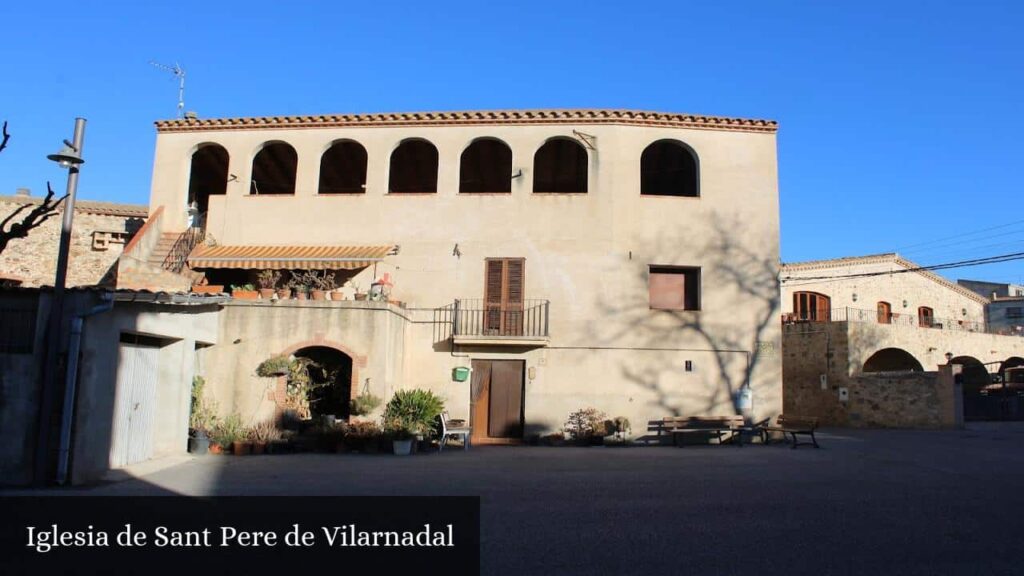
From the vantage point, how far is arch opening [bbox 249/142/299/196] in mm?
20688

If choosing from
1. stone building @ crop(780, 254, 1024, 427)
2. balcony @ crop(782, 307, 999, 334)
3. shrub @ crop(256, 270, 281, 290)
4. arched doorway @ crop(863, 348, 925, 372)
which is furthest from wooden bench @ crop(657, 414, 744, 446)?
arched doorway @ crop(863, 348, 925, 372)

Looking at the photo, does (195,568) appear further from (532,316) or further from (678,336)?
(678,336)

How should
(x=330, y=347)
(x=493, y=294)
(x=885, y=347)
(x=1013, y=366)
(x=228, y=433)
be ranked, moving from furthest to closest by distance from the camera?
(x=1013, y=366)
(x=885, y=347)
(x=493, y=294)
(x=330, y=347)
(x=228, y=433)

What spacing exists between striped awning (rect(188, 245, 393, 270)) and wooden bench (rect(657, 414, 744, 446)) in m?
7.95

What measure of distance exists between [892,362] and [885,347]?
4556mm

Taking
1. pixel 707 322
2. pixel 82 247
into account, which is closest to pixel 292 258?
pixel 82 247

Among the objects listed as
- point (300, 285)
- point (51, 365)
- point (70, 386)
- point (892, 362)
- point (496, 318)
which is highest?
point (300, 285)

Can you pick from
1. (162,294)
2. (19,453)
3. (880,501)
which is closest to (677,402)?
(880,501)

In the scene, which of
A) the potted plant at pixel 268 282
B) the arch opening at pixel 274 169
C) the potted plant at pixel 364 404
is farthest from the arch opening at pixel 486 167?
the potted plant at pixel 364 404

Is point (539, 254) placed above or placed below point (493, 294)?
above

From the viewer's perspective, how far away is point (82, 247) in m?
21.3

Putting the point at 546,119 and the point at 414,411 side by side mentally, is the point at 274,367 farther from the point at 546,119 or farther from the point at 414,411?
the point at 546,119

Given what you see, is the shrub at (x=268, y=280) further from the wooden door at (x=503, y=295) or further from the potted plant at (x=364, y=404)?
the wooden door at (x=503, y=295)

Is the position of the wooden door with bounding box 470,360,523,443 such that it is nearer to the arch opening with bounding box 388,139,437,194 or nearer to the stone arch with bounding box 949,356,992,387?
the arch opening with bounding box 388,139,437,194
